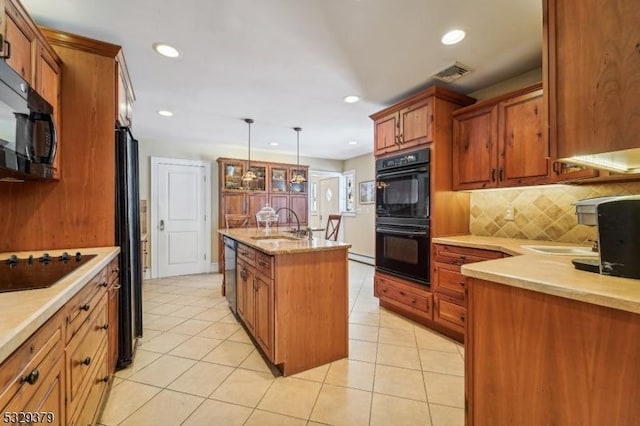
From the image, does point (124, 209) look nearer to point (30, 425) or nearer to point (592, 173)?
point (30, 425)

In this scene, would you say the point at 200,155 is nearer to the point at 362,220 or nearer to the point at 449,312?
the point at 362,220

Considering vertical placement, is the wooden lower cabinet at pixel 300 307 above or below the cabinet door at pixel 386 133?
below

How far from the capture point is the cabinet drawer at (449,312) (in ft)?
7.95

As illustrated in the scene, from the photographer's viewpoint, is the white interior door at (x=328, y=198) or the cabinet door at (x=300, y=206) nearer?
the cabinet door at (x=300, y=206)

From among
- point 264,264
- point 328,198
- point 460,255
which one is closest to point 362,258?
point 328,198

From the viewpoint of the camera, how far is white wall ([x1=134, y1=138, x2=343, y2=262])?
4719 mm

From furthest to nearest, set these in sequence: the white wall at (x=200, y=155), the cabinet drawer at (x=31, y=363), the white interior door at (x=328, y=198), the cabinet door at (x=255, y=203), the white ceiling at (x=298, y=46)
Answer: the white interior door at (x=328, y=198), the cabinet door at (x=255, y=203), the white wall at (x=200, y=155), the white ceiling at (x=298, y=46), the cabinet drawer at (x=31, y=363)

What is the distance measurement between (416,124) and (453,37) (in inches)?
35.6

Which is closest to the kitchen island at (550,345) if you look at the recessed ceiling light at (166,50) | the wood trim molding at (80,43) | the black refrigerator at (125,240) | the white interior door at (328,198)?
the black refrigerator at (125,240)

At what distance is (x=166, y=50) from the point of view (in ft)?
7.07

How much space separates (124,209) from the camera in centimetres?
200

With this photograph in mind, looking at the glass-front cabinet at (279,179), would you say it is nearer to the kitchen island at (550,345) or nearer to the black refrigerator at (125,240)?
the black refrigerator at (125,240)

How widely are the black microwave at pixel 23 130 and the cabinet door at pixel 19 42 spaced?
0.45 feet

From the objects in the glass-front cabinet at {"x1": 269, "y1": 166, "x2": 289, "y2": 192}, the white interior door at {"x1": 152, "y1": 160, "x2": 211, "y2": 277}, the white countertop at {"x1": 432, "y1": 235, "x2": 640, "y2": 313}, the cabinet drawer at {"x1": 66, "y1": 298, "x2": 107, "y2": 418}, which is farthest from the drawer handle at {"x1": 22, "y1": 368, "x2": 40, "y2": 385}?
the glass-front cabinet at {"x1": 269, "y1": 166, "x2": 289, "y2": 192}
